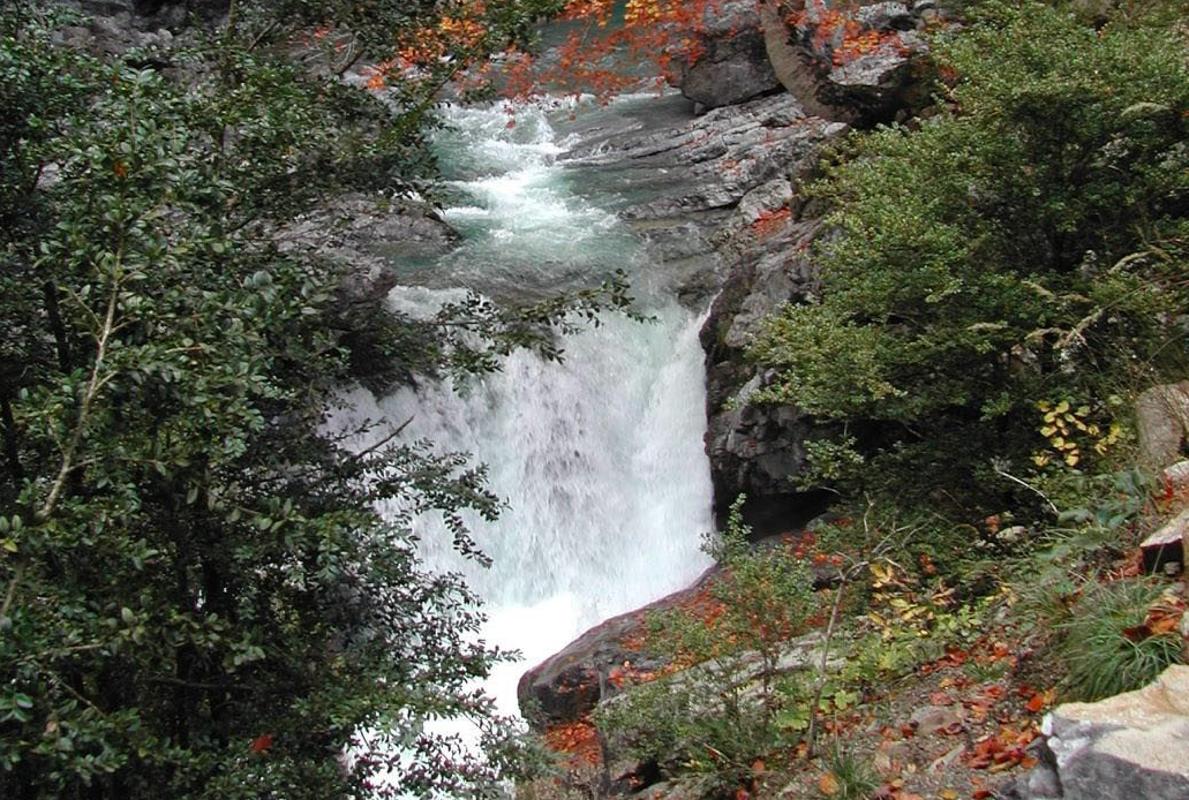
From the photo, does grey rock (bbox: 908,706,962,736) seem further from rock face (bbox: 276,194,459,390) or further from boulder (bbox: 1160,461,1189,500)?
rock face (bbox: 276,194,459,390)

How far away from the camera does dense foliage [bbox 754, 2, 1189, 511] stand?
6.68 meters

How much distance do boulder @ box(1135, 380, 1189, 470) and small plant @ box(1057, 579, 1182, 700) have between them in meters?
1.37

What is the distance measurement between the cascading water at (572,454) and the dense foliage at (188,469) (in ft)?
19.0

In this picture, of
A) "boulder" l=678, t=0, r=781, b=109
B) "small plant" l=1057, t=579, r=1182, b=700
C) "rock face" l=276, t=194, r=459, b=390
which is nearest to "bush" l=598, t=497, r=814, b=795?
"small plant" l=1057, t=579, r=1182, b=700

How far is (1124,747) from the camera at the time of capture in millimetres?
3258

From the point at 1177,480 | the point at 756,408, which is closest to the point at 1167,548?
the point at 1177,480

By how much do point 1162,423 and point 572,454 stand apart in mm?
7425

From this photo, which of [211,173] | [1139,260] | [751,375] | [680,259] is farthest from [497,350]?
[680,259]

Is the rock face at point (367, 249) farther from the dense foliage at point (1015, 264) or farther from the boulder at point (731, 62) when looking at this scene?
the boulder at point (731, 62)

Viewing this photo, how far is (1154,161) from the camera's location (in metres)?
7.07

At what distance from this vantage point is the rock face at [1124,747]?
3.15 meters

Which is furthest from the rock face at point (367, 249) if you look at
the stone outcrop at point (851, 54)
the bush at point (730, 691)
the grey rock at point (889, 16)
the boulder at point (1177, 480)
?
the grey rock at point (889, 16)

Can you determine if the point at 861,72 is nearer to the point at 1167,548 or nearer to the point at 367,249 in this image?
the point at 367,249

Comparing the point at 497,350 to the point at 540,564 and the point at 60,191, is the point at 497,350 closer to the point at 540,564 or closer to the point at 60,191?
the point at 60,191
